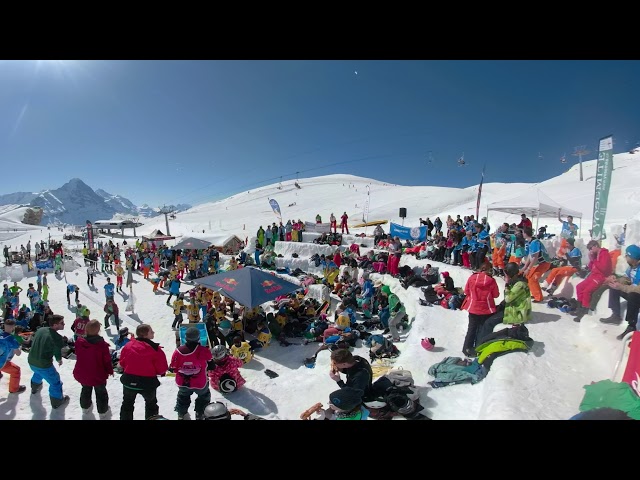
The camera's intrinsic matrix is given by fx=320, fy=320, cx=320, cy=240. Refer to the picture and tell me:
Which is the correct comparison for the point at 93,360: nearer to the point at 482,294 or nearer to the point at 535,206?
the point at 482,294

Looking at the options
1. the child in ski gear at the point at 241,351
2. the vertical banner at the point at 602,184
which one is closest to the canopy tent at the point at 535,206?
the vertical banner at the point at 602,184

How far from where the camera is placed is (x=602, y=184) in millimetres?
8375

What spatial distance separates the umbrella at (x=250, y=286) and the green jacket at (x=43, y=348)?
193 inches

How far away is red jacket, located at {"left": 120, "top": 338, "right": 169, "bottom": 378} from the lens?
3.89 m

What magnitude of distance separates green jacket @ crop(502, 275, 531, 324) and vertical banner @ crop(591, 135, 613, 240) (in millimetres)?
4172

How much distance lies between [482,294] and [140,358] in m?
5.41

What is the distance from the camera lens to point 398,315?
9016 millimetres

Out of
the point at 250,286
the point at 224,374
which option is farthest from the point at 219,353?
the point at 250,286

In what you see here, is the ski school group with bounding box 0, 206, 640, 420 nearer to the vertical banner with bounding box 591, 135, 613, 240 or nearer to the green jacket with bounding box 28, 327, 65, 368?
the green jacket with bounding box 28, 327, 65, 368
